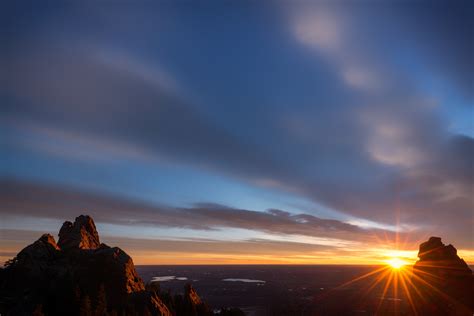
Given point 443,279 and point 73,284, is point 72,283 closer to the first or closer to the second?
point 73,284

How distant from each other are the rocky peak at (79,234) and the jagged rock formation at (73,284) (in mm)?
5169

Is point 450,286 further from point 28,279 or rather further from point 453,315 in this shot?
point 28,279

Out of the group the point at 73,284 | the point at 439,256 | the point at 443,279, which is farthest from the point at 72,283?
the point at 443,279

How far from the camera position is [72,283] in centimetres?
7256

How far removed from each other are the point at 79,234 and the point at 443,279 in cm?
13303


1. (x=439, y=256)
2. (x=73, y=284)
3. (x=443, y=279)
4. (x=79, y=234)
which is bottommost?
(x=443, y=279)

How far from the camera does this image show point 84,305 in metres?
63.1

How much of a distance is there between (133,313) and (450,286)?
423 feet

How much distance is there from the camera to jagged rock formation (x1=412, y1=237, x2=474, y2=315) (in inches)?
5645

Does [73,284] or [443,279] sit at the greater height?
[73,284]

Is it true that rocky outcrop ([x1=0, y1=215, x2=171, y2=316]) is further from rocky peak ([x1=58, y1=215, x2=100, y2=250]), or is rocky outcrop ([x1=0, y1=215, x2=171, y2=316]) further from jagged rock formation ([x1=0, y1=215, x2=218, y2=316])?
rocky peak ([x1=58, y1=215, x2=100, y2=250])

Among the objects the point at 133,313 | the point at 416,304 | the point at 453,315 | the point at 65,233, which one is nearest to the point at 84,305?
the point at 133,313

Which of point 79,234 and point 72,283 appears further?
point 79,234

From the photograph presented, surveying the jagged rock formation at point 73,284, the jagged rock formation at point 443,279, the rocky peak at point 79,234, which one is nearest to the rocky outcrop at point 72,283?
the jagged rock formation at point 73,284
